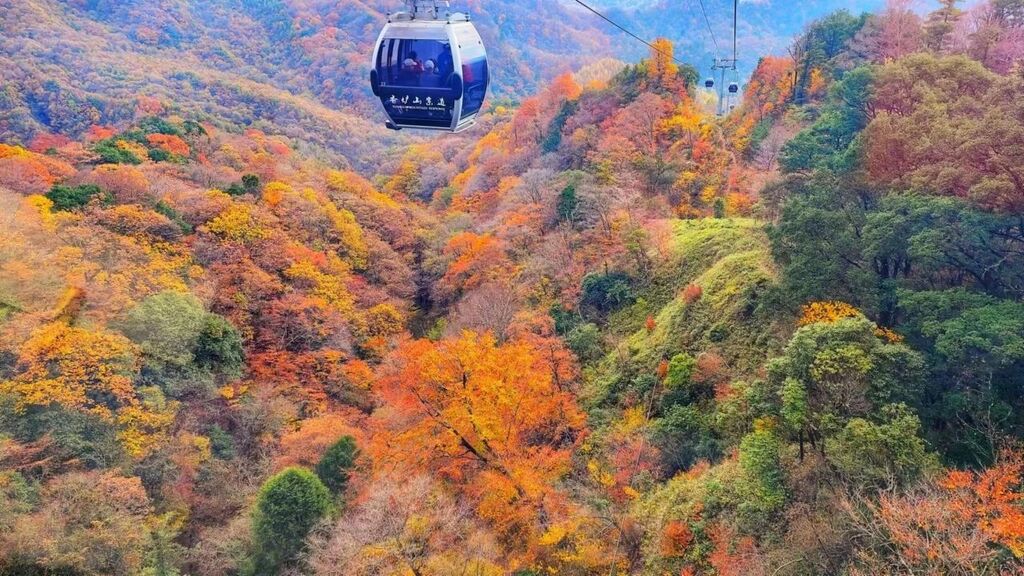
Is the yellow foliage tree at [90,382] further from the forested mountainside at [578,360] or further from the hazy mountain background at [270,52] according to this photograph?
the hazy mountain background at [270,52]

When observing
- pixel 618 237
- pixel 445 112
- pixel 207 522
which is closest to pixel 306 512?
pixel 207 522

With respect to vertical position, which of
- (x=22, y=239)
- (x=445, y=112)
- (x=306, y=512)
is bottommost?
(x=306, y=512)

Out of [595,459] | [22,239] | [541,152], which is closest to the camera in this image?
[595,459]

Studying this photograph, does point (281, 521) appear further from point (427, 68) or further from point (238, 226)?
point (238, 226)

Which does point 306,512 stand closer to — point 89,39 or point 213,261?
point 213,261

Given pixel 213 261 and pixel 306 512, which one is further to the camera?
pixel 213 261

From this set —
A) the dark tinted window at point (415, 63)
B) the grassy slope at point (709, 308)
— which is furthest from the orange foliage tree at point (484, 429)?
the dark tinted window at point (415, 63)

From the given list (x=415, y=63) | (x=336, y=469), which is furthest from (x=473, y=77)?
(x=336, y=469)

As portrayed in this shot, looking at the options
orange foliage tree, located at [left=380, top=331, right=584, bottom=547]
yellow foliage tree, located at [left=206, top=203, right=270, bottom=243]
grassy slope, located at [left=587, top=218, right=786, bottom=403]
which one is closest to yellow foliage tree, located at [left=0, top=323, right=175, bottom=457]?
orange foliage tree, located at [left=380, top=331, right=584, bottom=547]
